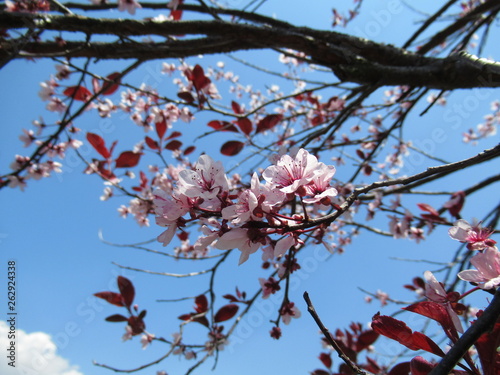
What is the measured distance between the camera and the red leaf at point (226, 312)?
1.80m

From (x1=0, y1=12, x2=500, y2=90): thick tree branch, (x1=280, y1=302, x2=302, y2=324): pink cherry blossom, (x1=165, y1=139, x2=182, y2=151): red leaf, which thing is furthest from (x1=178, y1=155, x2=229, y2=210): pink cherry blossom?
(x1=165, y1=139, x2=182, y2=151): red leaf

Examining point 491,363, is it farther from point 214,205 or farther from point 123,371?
point 123,371

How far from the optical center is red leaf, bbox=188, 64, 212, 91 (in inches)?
71.1

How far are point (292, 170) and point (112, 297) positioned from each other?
4.97ft

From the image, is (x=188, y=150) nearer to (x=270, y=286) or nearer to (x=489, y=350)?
(x=270, y=286)

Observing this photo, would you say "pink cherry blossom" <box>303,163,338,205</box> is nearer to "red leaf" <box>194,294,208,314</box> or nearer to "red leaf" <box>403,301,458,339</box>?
"red leaf" <box>403,301,458,339</box>

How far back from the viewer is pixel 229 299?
6.08 ft

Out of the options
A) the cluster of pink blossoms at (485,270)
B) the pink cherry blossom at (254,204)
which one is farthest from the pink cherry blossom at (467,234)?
the pink cherry blossom at (254,204)

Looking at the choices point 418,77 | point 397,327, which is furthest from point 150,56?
point 397,327

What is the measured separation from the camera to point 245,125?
6.20 ft

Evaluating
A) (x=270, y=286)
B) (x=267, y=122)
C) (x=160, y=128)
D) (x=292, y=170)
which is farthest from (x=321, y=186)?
(x=160, y=128)

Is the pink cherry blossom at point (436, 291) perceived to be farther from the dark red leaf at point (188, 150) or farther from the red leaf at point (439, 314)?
the dark red leaf at point (188, 150)

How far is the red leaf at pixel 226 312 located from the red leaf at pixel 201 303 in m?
0.10

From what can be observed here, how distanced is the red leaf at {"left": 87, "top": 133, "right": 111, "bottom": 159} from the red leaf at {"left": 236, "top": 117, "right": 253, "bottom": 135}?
0.92m
